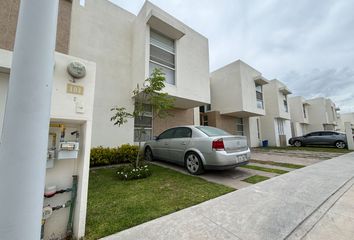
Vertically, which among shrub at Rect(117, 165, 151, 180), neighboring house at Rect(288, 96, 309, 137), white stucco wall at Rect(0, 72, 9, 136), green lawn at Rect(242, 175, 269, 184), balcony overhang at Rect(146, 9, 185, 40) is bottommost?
green lawn at Rect(242, 175, 269, 184)

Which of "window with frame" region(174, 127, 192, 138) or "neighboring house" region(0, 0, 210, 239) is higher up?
"neighboring house" region(0, 0, 210, 239)

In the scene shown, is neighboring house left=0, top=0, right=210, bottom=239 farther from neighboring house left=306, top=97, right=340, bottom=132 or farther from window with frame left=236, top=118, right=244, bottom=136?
neighboring house left=306, top=97, right=340, bottom=132

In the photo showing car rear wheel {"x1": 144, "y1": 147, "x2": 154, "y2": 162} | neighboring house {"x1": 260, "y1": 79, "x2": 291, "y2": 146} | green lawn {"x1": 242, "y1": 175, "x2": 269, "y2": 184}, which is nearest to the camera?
green lawn {"x1": 242, "y1": 175, "x2": 269, "y2": 184}

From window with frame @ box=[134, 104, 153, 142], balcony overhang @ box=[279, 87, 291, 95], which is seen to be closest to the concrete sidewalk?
window with frame @ box=[134, 104, 153, 142]

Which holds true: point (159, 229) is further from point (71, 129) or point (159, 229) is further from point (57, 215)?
point (71, 129)

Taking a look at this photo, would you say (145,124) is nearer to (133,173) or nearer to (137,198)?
(133,173)

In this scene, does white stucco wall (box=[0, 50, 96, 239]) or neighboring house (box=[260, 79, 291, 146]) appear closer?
white stucco wall (box=[0, 50, 96, 239])

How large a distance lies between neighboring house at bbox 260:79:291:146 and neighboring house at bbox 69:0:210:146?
38.9ft

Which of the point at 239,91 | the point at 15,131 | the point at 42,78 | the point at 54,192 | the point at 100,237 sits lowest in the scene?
the point at 100,237

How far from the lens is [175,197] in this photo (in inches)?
129

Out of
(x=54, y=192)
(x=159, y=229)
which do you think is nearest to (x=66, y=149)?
(x=54, y=192)

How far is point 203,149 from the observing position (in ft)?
15.2

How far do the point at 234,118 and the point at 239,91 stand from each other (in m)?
3.31

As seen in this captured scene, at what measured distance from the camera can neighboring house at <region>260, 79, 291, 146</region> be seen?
16.9 metres
